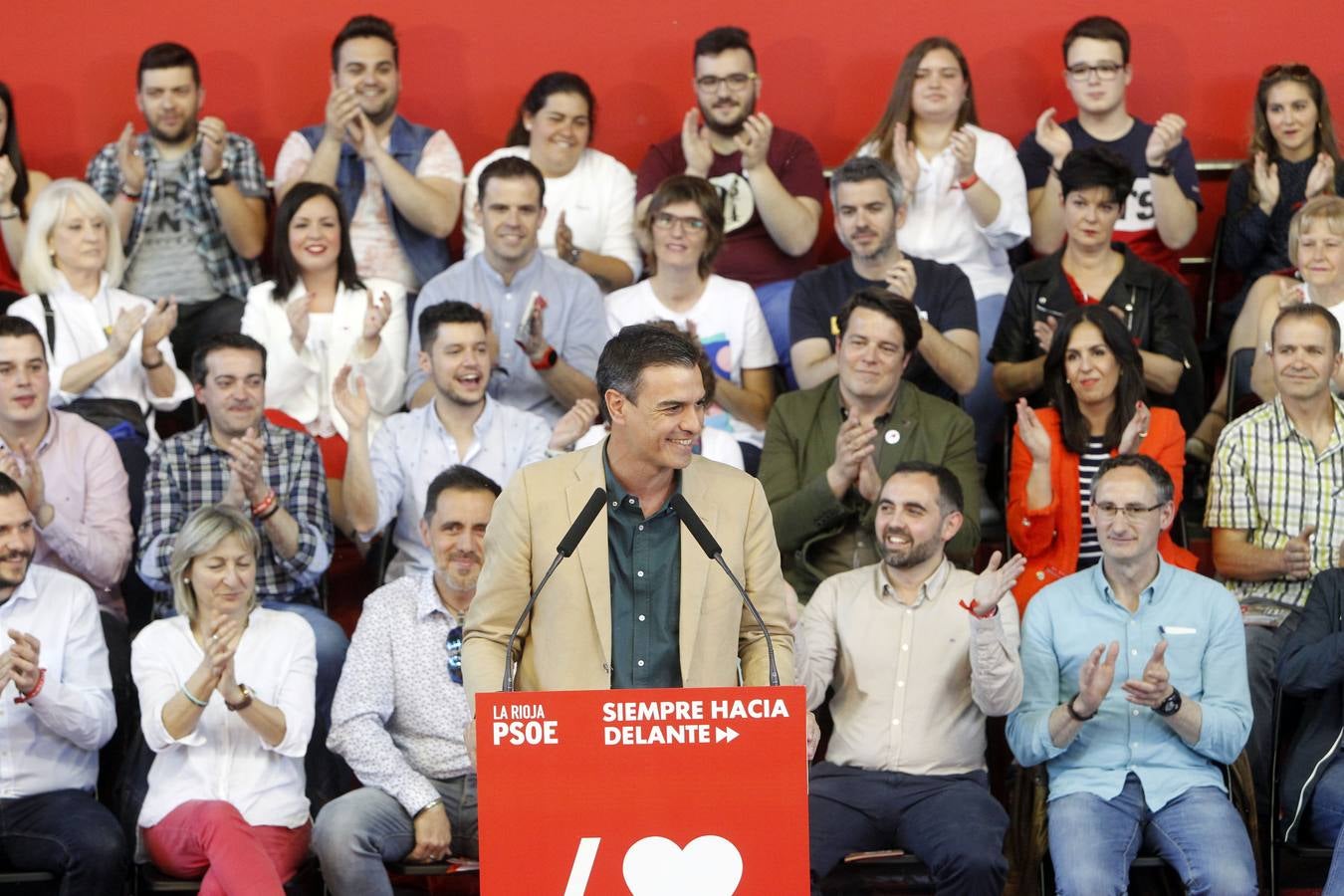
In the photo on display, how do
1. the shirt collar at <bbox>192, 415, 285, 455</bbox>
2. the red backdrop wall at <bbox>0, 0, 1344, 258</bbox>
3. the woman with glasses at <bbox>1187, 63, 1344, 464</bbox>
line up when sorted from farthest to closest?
the red backdrop wall at <bbox>0, 0, 1344, 258</bbox>, the woman with glasses at <bbox>1187, 63, 1344, 464</bbox>, the shirt collar at <bbox>192, 415, 285, 455</bbox>

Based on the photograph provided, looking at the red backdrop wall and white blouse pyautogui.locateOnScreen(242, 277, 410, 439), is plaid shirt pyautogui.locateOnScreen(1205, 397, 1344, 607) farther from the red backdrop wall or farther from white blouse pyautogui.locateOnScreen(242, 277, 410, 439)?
white blouse pyautogui.locateOnScreen(242, 277, 410, 439)

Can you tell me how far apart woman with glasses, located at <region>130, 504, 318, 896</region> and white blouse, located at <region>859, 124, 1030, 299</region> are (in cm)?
257

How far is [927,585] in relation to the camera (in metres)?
4.79

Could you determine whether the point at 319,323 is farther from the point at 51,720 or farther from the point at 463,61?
the point at 51,720

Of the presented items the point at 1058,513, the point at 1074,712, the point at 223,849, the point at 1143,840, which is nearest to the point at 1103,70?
the point at 1058,513

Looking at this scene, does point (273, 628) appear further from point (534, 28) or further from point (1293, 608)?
point (534, 28)

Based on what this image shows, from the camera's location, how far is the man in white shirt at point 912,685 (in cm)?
443

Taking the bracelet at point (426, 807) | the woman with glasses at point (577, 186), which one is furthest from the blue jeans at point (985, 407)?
the bracelet at point (426, 807)

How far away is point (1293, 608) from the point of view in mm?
5137

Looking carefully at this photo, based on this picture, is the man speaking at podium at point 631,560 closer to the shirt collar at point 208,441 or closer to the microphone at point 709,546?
the microphone at point 709,546

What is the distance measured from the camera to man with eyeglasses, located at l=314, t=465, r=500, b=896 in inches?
179

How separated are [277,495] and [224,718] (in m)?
0.86

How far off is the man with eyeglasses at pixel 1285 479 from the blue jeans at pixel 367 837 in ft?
6.95

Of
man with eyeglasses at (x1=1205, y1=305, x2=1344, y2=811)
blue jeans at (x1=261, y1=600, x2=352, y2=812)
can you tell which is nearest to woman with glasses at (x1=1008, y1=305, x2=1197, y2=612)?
man with eyeglasses at (x1=1205, y1=305, x2=1344, y2=811)
